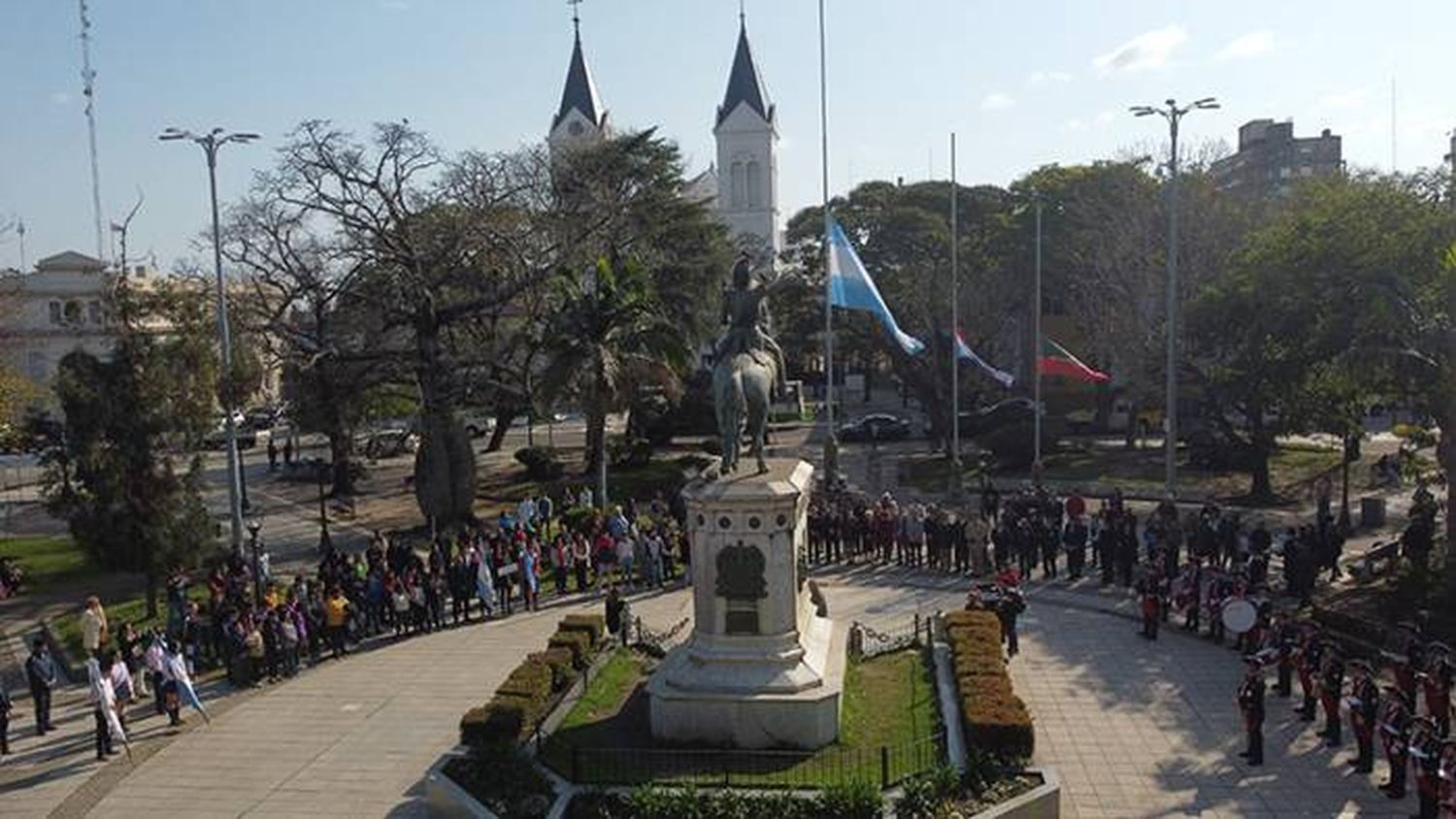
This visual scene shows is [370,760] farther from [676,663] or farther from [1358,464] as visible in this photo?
[1358,464]

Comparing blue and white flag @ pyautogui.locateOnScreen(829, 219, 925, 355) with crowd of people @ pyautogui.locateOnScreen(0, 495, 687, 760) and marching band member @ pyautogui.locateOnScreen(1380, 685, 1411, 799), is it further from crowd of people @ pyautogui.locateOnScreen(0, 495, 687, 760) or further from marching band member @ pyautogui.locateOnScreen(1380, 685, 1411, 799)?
marching band member @ pyautogui.locateOnScreen(1380, 685, 1411, 799)

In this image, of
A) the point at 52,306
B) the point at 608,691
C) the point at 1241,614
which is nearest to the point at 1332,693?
the point at 1241,614

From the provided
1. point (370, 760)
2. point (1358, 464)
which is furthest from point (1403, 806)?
point (1358, 464)

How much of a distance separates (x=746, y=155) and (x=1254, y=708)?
86.2 metres

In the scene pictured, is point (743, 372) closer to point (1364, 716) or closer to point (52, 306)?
point (1364, 716)

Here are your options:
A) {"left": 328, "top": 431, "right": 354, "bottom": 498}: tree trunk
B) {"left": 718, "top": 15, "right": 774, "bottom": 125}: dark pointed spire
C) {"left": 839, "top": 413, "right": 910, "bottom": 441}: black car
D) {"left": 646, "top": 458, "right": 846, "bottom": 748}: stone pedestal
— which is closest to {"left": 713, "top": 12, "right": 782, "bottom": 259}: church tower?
{"left": 718, "top": 15, "right": 774, "bottom": 125}: dark pointed spire

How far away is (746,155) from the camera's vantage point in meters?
97.9

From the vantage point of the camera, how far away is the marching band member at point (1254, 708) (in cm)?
1496

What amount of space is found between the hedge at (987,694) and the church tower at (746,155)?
248ft

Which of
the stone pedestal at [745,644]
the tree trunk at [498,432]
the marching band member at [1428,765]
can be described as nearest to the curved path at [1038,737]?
the marching band member at [1428,765]

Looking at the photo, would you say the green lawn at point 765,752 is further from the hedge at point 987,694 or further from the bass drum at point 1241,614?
the bass drum at point 1241,614

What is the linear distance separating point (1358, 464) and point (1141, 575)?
22207 millimetres

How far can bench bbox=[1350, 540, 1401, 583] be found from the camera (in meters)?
23.7

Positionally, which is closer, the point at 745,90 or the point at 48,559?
the point at 48,559
